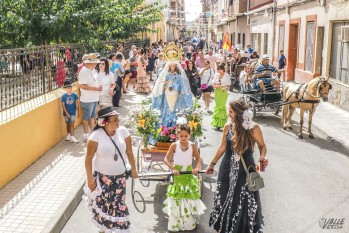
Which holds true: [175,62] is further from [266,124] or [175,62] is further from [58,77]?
[266,124]

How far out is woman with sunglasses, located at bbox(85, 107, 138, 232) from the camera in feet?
16.8

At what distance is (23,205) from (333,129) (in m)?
8.45

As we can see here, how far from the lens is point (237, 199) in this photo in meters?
5.42

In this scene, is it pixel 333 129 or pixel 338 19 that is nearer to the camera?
pixel 333 129

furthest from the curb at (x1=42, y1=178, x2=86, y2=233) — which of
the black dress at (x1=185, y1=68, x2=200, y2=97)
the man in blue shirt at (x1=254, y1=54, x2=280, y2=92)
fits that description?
the black dress at (x1=185, y1=68, x2=200, y2=97)

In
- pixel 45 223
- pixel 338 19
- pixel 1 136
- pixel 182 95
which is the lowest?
pixel 45 223

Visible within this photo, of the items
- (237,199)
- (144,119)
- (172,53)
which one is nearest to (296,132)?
(172,53)

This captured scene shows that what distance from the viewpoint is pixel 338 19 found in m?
15.9

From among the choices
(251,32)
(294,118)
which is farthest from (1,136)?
(251,32)

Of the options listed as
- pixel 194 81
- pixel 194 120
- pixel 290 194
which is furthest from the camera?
pixel 194 81

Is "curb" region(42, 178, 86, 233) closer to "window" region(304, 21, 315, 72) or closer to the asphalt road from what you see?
the asphalt road

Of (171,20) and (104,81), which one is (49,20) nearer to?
(104,81)

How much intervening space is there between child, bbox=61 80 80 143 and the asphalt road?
310 cm

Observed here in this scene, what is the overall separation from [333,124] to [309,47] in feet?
26.6
